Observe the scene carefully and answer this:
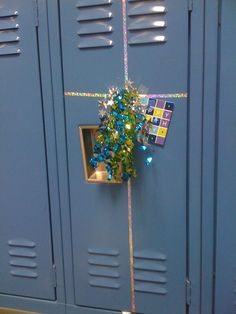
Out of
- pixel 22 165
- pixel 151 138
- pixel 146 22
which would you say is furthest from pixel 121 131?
pixel 22 165

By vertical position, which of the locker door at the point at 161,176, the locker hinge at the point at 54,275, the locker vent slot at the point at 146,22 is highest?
the locker vent slot at the point at 146,22

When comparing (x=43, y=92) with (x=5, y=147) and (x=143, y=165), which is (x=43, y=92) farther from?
(x=143, y=165)

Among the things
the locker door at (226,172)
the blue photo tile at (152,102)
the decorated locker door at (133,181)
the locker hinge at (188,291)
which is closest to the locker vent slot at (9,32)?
the decorated locker door at (133,181)

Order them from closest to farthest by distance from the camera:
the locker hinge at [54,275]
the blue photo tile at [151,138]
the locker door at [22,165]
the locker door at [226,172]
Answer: the locker door at [226,172]
the blue photo tile at [151,138]
the locker door at [22,165]
the locker hinge at [54,275]

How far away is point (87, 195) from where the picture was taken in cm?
145

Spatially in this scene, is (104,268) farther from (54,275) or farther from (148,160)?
(148,160)

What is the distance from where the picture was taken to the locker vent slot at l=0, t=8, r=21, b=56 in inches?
56.5

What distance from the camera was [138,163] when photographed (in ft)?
4.52

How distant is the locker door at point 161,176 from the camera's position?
1.27 metres

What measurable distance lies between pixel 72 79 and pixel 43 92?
136 millimetres

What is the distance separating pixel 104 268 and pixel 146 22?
3.08 ft

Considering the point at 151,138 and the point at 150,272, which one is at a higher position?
the point at 151,138

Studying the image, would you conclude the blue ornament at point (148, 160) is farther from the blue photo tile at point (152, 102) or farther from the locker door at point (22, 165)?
the locker door at point (22, 165)

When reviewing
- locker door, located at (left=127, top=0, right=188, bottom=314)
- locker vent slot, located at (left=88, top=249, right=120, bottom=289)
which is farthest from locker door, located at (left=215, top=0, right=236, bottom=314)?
locker vent slot, located at (left=88, top=249, right=120, bottom=289)
